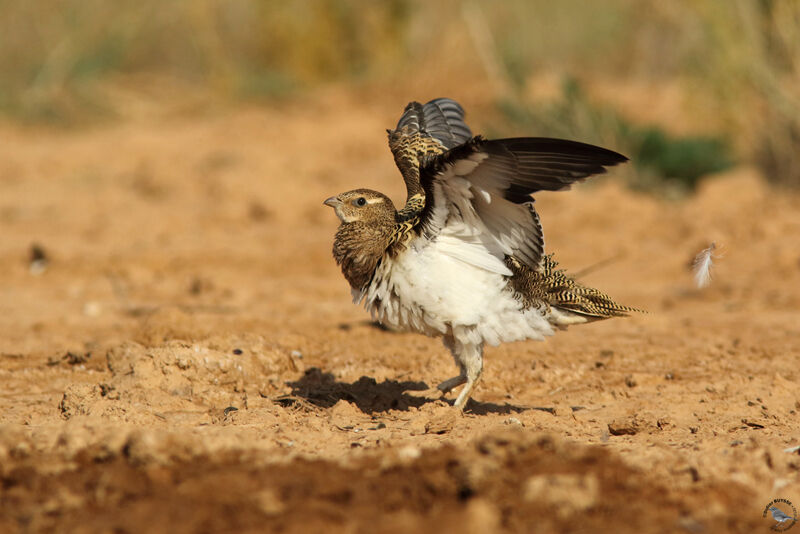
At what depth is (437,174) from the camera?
4367mm

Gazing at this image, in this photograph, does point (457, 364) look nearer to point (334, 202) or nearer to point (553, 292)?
point (553, 292)

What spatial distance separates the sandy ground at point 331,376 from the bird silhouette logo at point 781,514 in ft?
0.17

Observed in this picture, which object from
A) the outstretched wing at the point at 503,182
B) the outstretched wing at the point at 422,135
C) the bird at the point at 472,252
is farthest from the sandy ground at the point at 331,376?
the outstretched wing at the point at 422,135

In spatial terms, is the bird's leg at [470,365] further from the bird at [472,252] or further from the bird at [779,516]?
the bird at [779,516]

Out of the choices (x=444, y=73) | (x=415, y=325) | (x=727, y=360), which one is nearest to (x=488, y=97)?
(x=444, y=73)

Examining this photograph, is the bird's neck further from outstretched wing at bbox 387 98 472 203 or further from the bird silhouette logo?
the bird silhouette logo

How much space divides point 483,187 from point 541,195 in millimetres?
7990

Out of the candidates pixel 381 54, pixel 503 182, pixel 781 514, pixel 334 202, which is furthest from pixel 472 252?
pixel 381 54

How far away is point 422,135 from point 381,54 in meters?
11.4

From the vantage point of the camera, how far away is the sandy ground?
11.0ft

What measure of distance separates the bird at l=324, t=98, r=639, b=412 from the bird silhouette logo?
5.20ft

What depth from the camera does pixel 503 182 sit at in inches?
173

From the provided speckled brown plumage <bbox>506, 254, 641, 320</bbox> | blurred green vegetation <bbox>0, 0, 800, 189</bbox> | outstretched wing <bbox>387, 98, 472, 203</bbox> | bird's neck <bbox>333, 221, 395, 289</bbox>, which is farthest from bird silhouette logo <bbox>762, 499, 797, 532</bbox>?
blurred green vegetation <bbox>0, 0, 800, 189</bbox>

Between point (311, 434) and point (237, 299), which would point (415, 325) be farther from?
point (237, 299)
